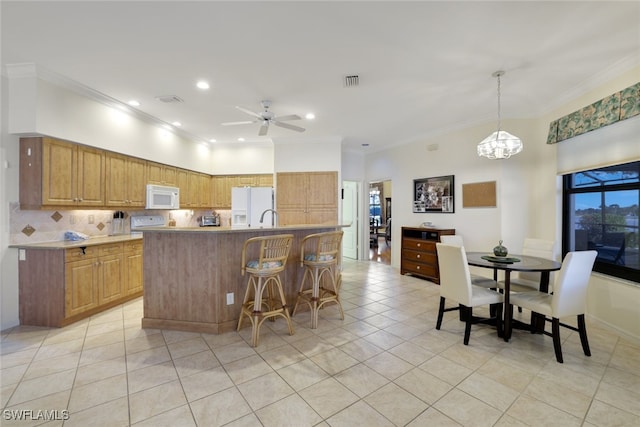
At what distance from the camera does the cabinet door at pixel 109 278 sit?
3454mm

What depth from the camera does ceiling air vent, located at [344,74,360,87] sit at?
10.2ft

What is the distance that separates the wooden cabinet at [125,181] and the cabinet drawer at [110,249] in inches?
24.9

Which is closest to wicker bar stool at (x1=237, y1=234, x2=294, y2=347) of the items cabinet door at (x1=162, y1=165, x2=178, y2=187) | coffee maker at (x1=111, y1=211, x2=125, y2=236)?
coffee maker at (x1=111, y1=211, x2=125, y2=236)

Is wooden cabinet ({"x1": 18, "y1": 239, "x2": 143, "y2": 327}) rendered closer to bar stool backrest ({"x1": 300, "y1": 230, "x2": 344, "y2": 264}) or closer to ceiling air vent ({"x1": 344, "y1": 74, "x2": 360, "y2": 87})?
bar stool backrest ({"x1": 300, "y1": 230, "x2": 344, "y2": 264})

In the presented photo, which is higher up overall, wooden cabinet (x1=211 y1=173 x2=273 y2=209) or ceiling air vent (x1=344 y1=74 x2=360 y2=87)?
ceiling air vent (x1=344 y1=74 x2=360 y2=87)

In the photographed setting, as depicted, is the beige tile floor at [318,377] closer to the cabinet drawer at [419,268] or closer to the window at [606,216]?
the window at [606,216]

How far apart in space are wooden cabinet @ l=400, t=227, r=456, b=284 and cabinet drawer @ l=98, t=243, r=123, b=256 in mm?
4768

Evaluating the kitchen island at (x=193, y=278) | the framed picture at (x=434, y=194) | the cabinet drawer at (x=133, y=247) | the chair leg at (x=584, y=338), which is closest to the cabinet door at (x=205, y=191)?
the cabinet drawer at (x=133, y=247)

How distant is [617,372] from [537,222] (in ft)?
8.05

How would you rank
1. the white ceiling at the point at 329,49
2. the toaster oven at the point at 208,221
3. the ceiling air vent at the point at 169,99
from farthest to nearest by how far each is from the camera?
the toaster oven at the point at 208,221, the ceiling air vent at the point at 169,99, the white ceiling at the point at 329,49

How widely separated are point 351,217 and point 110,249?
203 inches

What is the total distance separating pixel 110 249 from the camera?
358 centimetres

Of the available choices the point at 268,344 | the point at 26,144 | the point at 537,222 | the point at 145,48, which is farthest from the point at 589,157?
the point at 26,144

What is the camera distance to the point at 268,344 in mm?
2658
